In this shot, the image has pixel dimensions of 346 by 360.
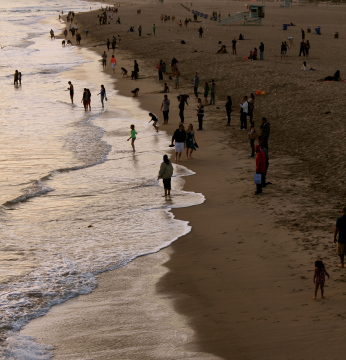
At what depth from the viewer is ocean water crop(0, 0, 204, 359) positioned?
36.6 feet

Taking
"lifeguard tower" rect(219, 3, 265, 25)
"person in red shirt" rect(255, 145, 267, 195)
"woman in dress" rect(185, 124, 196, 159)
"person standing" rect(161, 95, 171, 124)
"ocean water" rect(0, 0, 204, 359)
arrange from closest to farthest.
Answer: "ocean water" rect(0, 0, 204, 359) < "person in red shirt" rect(255, 145, 267, 195) < "woman in dress" rect(185, 124, 196, 159) < "person standing" rect(161, 95, 171, 124) < "lifeguard tower" rect(219, 3, 265, 25)

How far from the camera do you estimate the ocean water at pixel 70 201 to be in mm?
11156

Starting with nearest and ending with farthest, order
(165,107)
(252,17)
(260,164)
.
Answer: (260,164) → (165,107) → (252,17)

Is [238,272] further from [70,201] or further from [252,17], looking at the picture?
[252,17]

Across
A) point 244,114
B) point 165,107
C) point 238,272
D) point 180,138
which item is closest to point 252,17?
point 165,107

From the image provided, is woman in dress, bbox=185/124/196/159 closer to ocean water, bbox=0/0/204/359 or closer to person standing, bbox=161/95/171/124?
ocean water, bbox=0/0/204/359

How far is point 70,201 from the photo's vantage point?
16.4 metres

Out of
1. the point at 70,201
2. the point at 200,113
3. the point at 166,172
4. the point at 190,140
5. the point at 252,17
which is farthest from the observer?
the point at 252,17

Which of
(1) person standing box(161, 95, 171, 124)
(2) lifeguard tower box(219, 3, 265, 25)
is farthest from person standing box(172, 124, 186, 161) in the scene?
(2) lifeguard tower box(219, 3, 265, 25)

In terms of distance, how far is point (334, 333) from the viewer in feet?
27.6

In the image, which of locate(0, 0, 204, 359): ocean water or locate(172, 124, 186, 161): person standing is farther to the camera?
locate(172, 124, 186, 161): person standing

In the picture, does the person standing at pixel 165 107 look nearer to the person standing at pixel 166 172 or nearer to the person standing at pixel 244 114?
the person standing at pixel 244 114

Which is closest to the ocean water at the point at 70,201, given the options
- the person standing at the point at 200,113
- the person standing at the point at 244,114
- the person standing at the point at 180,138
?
the person standing at the point at 180,138

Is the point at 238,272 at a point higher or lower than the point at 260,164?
lower
